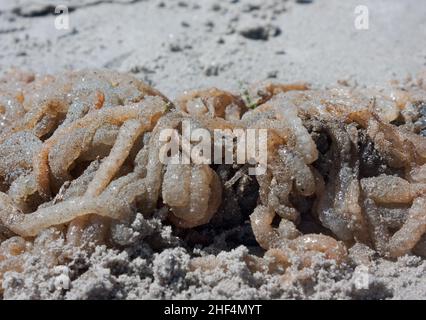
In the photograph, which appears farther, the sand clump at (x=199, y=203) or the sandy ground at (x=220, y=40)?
the sandy ground at (x=220, y=40)

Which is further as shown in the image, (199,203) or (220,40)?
(220,40)

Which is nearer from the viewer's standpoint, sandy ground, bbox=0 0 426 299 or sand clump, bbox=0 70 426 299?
sand clump, bbox=0 70 426 299

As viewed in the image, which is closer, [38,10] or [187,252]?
[187,252]

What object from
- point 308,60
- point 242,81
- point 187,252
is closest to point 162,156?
point 187,252

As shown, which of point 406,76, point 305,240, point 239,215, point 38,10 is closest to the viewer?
point 305,240

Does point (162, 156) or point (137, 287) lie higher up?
point (162, 156)

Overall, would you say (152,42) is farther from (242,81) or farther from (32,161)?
(32,161)
